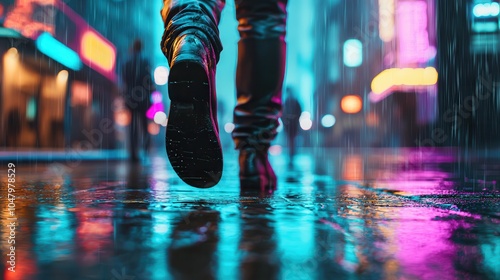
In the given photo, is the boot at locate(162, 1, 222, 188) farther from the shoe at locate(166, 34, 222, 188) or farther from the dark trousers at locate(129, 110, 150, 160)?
the dark trousers at locate(129, 110, 150, 160)

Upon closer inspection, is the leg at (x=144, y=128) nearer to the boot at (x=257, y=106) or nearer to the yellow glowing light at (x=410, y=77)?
the boot at (x=257, y=106)

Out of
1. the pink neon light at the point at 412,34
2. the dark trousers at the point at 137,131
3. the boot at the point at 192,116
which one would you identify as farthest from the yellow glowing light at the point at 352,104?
the boot at the point at 192,116

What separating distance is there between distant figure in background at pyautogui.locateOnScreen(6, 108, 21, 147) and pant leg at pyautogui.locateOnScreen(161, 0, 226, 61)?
38.5 feet

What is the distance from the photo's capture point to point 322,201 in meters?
1.95

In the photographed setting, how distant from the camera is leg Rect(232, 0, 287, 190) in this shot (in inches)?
98.0

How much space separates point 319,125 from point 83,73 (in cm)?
3220

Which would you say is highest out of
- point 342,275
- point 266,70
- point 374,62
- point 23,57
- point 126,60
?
point 374,62

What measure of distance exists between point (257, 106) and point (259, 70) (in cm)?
17

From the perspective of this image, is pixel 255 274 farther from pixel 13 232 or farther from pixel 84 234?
pixel 13 232

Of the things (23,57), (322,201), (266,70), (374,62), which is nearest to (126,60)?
(23,57)

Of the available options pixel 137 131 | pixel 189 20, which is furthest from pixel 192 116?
pixel 137 131

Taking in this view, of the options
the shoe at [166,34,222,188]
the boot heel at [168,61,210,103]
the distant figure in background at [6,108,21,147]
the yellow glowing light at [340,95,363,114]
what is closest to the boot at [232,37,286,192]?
the shoe at [166,34,222,188]

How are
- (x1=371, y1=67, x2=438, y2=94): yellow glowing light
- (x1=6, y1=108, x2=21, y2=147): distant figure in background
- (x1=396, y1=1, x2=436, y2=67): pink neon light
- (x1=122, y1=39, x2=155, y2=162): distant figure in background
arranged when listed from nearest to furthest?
(x1=122, y1=39, x2=155, y2=162): distant figure in background, (x1=6, y1=108, x2=21, y2=147): distant figure in background, (x1=371, y1=67, x2=438, y2=94): yellow glowing light, (x1=396, y1=1, x2=436, y2=67): pink neon light

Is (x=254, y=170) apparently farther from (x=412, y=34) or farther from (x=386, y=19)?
(x=386, y=19)
